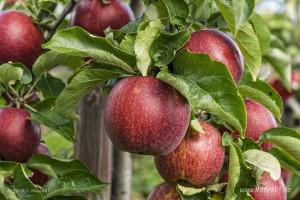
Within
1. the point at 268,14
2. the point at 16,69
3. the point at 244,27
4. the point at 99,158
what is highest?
the point at 244,27

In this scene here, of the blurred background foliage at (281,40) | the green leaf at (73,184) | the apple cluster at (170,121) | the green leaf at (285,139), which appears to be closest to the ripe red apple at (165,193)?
the apple cluster at (170,121)

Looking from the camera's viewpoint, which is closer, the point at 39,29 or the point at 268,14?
the point at 39,29

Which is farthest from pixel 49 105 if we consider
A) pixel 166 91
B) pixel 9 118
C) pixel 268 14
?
pixel 268 14

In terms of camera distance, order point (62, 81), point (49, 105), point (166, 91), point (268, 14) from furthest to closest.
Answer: point (268, 14) → point (62, 81) → point (49, 105) → point (166, 91)

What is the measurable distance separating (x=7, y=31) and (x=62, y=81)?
18 cm

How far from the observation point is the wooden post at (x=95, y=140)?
150 centimetres

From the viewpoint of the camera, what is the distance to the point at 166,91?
1.08 meters

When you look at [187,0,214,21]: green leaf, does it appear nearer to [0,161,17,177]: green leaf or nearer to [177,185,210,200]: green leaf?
[177,185,210,200]: green leaf

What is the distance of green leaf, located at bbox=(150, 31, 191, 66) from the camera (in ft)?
3.56

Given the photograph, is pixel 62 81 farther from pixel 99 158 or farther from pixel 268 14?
pixel 268 14

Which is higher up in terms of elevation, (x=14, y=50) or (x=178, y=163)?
(x=14, y=50)

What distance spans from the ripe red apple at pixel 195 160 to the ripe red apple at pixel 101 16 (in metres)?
0.32

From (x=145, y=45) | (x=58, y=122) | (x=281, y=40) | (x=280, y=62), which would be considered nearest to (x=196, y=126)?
(x=145, y=45)

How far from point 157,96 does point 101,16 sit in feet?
1.19
